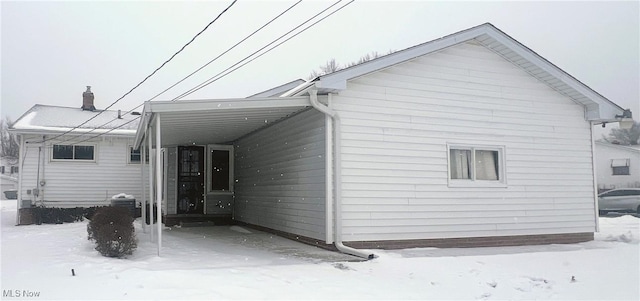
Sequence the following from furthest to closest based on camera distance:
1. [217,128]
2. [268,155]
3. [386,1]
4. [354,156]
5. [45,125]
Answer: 1. [45,125]
2. [386,1]
3. [268,155]
4. [217,128]
5. [354,156]

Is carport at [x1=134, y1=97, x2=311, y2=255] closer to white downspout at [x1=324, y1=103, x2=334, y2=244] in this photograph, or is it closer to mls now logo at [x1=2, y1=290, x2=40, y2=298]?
white downspout at [x1=324, y1=103, x2=334, y2=244]

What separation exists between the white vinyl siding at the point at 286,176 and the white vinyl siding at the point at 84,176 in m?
5.83

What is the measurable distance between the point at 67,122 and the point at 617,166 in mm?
29025

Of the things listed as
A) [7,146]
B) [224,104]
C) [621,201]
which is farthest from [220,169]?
[7,146]

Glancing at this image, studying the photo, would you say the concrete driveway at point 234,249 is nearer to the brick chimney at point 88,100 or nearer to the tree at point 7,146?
the brick chimney at point 88,100

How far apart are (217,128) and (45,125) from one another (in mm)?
9556

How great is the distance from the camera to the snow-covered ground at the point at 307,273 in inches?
231

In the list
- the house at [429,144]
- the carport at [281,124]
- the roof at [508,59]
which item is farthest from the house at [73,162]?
the roof at [508,59]

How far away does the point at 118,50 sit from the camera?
22328 mm

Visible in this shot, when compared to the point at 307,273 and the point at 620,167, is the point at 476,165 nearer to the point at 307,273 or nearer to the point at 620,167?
the point at 307,273

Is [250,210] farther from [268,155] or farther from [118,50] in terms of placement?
[118,50]

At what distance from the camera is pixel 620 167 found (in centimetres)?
3033

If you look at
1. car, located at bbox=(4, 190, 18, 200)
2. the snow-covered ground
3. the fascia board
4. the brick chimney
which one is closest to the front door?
the snow-covered ground

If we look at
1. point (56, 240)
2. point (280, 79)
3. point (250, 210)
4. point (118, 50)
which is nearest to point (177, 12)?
point (250, 210)
